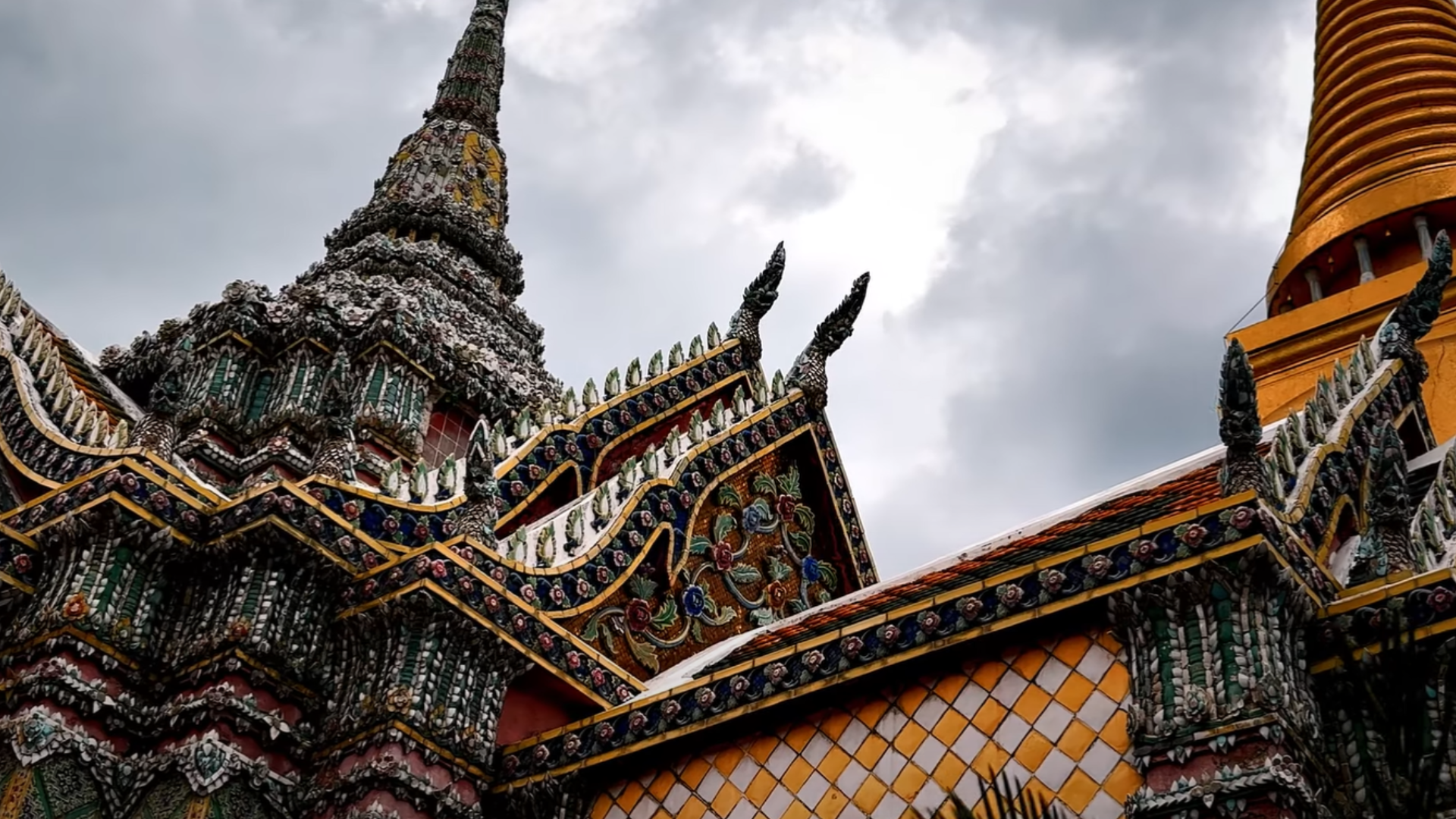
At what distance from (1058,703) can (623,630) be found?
2942 mm

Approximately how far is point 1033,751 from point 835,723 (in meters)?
0.95

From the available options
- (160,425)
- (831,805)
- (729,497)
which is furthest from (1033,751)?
(160,425)

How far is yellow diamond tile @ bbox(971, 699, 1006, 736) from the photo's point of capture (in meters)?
6.11

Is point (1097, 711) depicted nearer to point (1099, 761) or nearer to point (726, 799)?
point (1099, 761)

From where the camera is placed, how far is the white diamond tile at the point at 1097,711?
5.79m

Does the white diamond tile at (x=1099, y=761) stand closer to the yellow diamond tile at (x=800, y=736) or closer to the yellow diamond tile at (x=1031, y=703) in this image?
the yellow diamond tile at (x=1031, y=703)

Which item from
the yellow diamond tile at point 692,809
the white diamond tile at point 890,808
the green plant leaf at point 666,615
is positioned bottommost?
the white diamond tile at point 890,808

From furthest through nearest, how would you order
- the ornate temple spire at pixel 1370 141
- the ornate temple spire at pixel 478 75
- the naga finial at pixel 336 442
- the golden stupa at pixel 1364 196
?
the ornate temple spire at pixel 478 75
the ornate temple spire at pixel 1370 141
the golden stupa at pixel 1364 196
the naga finial at pixel 336 442

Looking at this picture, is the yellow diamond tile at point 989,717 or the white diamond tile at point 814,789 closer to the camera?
the yellow diamond tile at point 989,717

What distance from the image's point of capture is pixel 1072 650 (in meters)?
6.02

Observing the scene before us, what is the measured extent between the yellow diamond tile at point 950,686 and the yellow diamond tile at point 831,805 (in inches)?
21.9

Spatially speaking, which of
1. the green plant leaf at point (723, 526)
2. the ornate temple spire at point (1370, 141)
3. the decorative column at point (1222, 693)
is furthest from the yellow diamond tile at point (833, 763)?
the ornate temple spire at point (1370, 141)

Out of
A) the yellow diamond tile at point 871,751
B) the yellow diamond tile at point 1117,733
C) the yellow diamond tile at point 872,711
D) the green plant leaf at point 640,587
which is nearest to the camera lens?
the yellow diamond tile at point 1117,733

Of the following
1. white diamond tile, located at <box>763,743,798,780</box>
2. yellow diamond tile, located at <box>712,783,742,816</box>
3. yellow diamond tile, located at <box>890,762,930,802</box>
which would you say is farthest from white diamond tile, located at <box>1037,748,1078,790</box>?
yellow diamond tile, located at <box>712,783,742,816</box>
